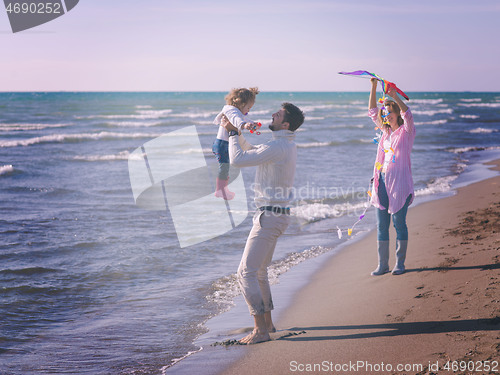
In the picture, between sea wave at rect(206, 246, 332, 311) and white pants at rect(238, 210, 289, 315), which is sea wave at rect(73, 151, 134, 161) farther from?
white pants at rect(238, 210, 289, 315)

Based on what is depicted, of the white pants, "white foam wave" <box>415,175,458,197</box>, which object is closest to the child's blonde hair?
the white pants

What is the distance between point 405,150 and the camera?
5199mm

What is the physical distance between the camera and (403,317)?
4191mm

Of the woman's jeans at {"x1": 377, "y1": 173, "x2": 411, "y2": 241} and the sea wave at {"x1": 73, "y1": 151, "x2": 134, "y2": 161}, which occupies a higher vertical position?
the woman's jeans at {"x1": 377, "y1": 173, "x2": 411, "y2": 241}

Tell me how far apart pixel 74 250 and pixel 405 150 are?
5353 millimetres

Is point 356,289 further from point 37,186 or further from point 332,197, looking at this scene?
point 37,186

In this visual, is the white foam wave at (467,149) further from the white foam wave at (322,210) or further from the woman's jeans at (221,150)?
the woman's jeans at (221,150)

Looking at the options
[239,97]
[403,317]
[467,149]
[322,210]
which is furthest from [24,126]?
[403,317]

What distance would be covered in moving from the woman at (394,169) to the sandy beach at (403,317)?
1.47ft

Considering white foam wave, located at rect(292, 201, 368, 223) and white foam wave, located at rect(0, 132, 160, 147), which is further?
white foam wave, located at rect(0, 132, 160, 147)

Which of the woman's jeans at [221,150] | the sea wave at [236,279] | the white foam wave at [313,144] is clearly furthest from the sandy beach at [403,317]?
the white foam wave at [313,144]

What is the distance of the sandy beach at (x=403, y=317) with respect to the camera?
3393mm

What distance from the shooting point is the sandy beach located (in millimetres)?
3393

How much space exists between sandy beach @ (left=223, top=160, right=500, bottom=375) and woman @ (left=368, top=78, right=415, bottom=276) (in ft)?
1.47
